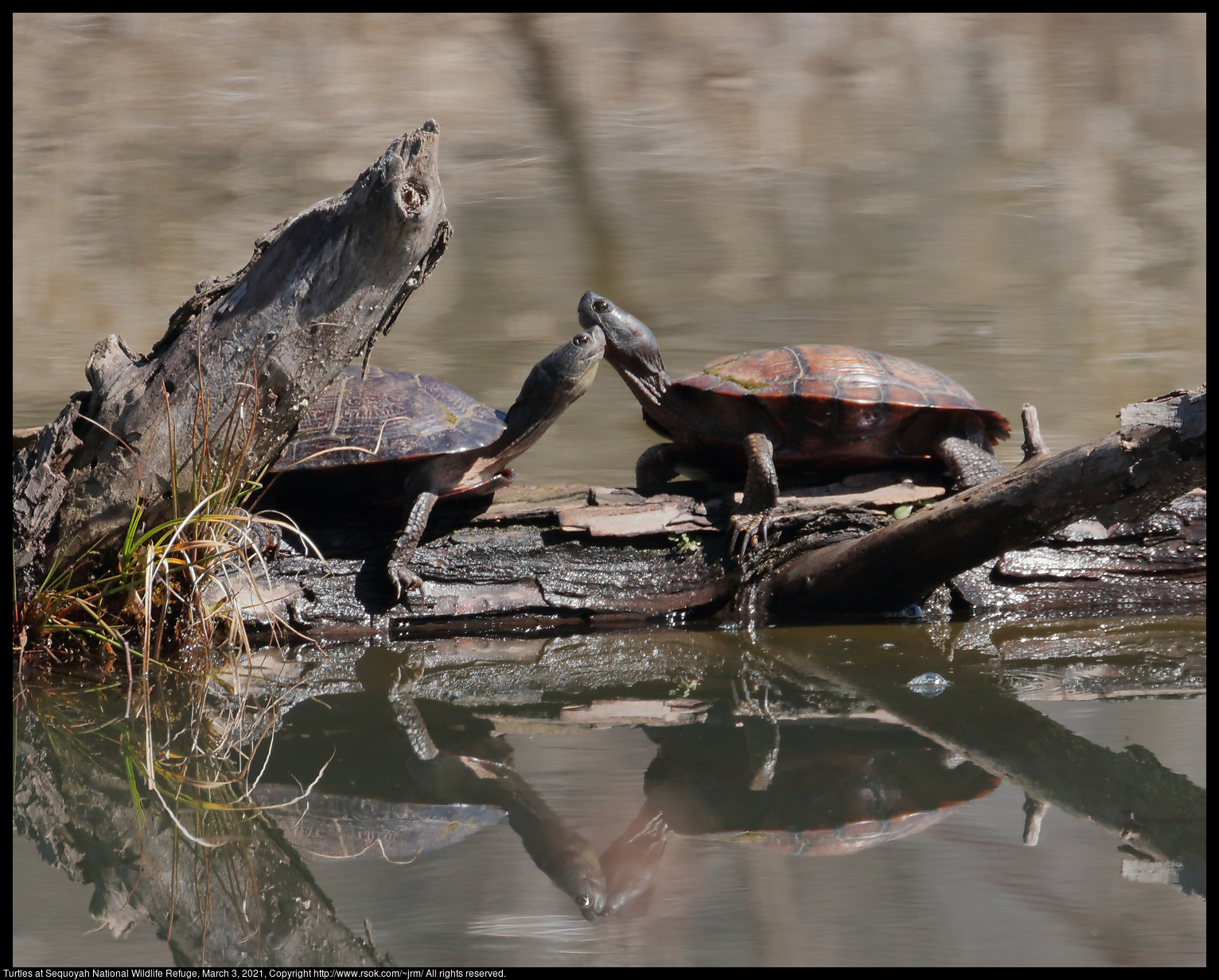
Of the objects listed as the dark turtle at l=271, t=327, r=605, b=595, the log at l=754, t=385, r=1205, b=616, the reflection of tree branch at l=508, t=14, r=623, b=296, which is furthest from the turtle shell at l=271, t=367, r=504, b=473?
the reflection of tree branch at l=508, t=14, r=623, b=296

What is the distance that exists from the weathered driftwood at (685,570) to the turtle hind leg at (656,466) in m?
0.61

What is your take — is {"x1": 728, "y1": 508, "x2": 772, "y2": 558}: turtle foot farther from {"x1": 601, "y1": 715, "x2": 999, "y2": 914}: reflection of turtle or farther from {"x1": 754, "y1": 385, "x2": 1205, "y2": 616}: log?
{"x1": 601, "y1": 715, "x2": 999, "y2": 914}: reflection of turtle

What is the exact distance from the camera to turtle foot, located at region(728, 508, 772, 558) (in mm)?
3129

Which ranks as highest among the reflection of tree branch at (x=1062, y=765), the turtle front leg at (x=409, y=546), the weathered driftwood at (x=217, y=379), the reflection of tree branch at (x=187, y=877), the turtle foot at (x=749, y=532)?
the weathered driftwood at (x=217, y=379)

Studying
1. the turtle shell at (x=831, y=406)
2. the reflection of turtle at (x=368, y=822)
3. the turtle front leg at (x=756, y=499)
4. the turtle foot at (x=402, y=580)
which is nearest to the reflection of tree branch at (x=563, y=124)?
the turtle shell at (x=831, y=406)

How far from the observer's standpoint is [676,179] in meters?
7.84

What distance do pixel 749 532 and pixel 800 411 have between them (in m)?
0.65

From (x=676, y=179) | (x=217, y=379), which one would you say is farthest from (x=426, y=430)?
(x=676, y=179)

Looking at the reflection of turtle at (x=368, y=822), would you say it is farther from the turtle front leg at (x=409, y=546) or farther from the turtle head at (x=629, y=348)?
the turtle head at (x=629, y=348)

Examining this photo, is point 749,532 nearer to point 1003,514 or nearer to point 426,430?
point 1003,514

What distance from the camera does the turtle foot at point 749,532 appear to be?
3.13 m

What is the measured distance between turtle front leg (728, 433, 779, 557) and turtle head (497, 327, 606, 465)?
0.66 metres

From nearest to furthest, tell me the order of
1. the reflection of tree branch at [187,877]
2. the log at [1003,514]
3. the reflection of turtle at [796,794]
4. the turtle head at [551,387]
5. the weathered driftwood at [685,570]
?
1. the reflection of tree branch at [187,877]
2. the reflection of turtle at [796,794]
3. the log at [1003,514]
4. the weathered driftwood at [685,570]
5. the turtle head at [551,387]

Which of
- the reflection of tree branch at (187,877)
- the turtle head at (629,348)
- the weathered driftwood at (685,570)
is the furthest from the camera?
the turtle head at (629,348)
